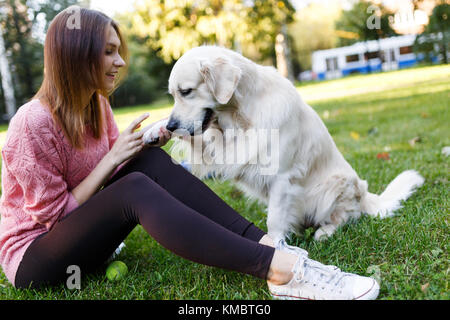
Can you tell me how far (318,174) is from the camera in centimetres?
271

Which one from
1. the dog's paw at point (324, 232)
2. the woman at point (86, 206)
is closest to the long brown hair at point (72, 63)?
the woman at point (86, 206)

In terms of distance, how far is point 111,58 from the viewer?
82.5 inches

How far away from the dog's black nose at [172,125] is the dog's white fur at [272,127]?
0.5 inches

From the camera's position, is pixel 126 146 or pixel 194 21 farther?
pixel 194 21

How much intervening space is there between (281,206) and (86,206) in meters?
1.20

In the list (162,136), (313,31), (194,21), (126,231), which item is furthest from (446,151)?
(313,31)

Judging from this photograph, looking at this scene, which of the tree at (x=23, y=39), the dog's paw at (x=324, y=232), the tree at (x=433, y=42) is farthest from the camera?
the tree at (x=433, y=42)

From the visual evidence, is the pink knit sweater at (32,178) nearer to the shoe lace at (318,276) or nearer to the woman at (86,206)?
the woman at (86,206)

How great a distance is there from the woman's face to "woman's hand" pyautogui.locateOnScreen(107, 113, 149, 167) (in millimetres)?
283

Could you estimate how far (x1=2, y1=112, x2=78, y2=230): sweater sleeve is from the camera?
5.83 ft

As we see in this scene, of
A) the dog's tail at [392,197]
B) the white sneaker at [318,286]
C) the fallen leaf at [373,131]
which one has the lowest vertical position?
the fallen leaf at [373,131]

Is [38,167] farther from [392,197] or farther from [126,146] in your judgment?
[392,197]

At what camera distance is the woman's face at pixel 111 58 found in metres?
2.07
